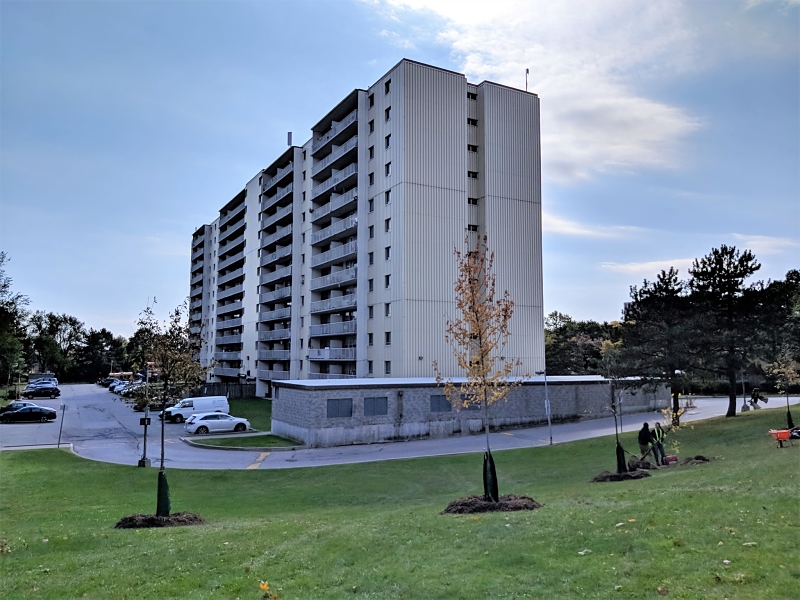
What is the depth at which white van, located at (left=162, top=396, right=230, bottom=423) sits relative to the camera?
149 ft

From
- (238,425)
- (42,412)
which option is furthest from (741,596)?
(42,412)

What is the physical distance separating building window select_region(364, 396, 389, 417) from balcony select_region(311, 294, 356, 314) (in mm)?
15236

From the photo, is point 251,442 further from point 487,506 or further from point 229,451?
point 487,506

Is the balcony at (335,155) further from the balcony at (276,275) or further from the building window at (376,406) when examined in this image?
the building window at (376,406)

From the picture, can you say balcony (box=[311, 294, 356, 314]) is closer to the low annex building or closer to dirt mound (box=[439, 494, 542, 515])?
the low annex building

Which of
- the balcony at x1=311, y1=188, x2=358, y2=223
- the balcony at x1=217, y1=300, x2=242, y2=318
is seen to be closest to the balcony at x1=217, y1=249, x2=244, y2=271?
the balcony at x1=217, y1=300, x2=242, y2=318

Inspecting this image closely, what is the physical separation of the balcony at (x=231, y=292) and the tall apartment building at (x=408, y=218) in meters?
23.5

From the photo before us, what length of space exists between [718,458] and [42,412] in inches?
1872

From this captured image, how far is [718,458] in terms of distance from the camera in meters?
19.2

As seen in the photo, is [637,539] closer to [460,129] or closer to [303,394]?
[303,394]

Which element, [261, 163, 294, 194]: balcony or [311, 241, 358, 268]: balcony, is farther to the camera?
[261, 163, 294, 194]: balcony

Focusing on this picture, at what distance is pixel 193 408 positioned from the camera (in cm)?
4631

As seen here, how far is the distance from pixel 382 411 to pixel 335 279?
19415mm

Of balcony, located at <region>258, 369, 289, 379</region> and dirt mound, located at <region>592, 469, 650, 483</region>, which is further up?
balcony, located at <region>258, 369, 289, 379</region>
